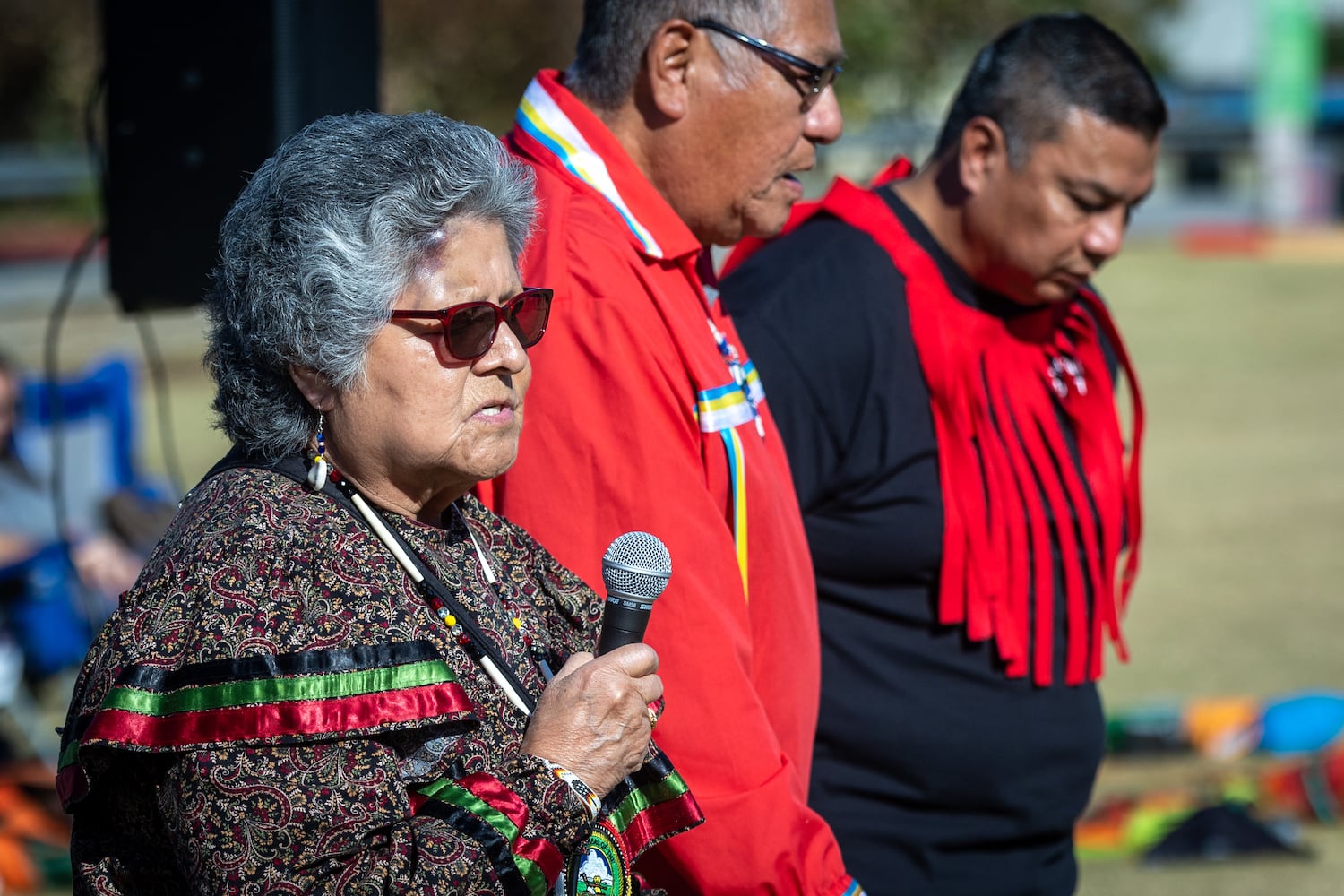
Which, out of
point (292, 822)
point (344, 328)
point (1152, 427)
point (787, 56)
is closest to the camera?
point (292, 822)

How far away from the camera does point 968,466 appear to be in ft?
8.64

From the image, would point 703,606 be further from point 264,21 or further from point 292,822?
point 264,21

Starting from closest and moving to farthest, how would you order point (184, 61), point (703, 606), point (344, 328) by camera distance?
point (344, 328), point (703, 606), point (184, 61)

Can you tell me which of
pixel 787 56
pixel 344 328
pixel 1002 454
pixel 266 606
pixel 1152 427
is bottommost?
pixel 1152 427

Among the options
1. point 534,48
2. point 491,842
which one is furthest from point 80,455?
point 534,48

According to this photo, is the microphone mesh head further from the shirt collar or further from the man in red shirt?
the shirt collar

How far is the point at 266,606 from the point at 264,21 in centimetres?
166

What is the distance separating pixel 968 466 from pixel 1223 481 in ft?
24.0

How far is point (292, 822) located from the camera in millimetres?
1440

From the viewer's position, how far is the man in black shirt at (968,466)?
2570mm

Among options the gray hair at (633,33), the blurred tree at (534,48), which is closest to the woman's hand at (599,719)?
the gray hair at (633,33)

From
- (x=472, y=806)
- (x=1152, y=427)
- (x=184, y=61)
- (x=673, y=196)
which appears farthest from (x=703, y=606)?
(x=1152, y=427)

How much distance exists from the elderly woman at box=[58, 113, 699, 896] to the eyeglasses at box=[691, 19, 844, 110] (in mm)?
517

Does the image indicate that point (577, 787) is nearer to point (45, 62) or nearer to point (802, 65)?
point (802, 65)
